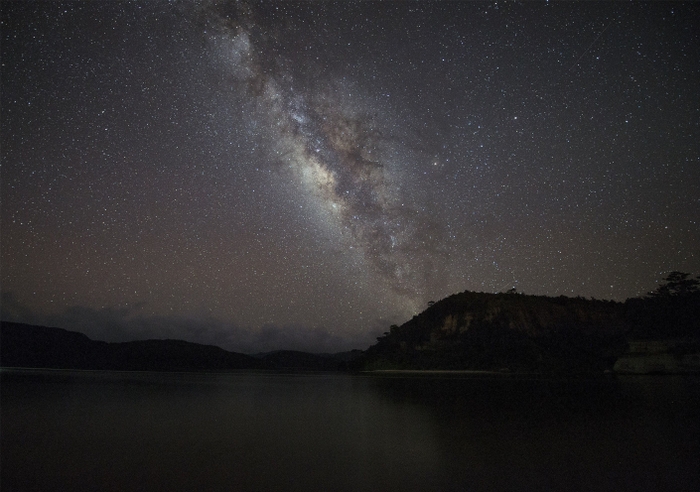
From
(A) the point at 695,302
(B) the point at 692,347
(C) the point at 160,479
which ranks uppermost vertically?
(A) the point at 695,302

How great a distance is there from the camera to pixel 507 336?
10444 centimetres

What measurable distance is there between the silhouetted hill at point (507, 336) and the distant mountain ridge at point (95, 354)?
73.7ft

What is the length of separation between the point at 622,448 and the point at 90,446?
15687 millimetres

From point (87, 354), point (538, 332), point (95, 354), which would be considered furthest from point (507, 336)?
point (87, 354)

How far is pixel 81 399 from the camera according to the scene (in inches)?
1046

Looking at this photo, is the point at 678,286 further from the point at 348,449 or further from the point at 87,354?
the point at 87,354

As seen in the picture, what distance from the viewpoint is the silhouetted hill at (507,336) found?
94250 millimetres

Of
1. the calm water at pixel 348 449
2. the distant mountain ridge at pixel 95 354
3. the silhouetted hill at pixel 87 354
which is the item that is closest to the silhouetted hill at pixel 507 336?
the distant mountain ridge at pixel 95 354

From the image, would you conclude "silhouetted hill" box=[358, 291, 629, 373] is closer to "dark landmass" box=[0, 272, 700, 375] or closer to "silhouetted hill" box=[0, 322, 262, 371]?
"dark landmass" box=[0, 272, 700, 375]

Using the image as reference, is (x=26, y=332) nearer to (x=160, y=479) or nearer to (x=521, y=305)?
(x=521, y=305)

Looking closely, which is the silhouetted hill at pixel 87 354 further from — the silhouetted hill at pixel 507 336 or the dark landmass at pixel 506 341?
the silhouetted hill at pixel 507 336

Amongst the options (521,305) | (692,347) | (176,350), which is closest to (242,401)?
(692,347)

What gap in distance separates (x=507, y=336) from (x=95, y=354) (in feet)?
398

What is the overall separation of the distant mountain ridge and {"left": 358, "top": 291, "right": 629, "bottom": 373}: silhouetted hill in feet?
73.7
